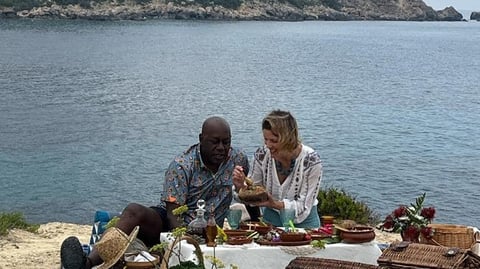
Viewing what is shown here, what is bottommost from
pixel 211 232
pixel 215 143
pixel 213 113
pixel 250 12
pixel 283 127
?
pixel 250 12

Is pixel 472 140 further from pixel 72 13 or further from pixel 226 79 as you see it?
pixel 72 13

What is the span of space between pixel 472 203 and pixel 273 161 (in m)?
11.6

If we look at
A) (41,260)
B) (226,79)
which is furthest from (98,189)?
(226,79)

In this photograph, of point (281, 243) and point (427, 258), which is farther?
point (281, 243)

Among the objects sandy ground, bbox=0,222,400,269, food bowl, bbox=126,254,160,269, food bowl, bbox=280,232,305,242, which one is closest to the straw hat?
food bowl, bbox=126,254,160,269

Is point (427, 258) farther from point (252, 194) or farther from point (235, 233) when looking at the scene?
point (252, 194)

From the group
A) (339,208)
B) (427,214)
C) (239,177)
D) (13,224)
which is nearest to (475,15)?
(339,208)

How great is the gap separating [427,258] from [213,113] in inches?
1004

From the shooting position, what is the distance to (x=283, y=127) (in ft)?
20.0

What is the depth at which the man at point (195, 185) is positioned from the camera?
612 centimetres

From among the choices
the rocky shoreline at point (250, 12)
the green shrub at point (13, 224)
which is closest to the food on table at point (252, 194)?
the green shrub at point (13, 224)

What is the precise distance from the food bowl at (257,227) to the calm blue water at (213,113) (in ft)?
29.3

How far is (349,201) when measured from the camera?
1095 cm

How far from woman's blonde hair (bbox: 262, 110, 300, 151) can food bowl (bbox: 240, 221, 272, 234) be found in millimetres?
601
